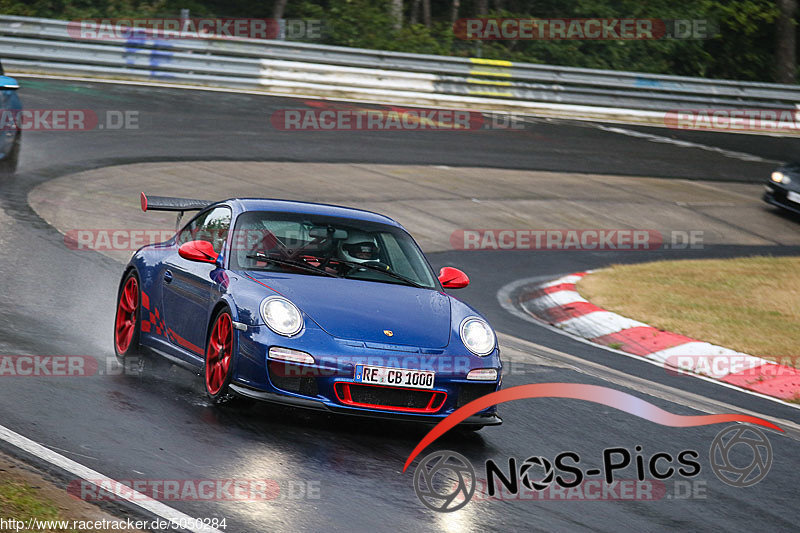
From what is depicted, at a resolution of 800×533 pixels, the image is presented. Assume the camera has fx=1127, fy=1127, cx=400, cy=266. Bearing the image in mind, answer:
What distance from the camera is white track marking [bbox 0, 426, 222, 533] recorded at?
4.71 m

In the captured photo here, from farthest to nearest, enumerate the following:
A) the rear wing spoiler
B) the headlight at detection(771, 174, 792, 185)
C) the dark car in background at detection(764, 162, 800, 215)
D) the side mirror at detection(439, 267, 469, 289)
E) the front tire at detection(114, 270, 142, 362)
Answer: the headlight at detection(771, 174, 792, 185) → the dark car in background at detection(764, 162, 800, 215) → the rear wing spoiler → the front tire at detection(114, 270, 142, 362) → the side mirror at detection(439, 267, 469, 289)

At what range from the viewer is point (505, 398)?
753cm

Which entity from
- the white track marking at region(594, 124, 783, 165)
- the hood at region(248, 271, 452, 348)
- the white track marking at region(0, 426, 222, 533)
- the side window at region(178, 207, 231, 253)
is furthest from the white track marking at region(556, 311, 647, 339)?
the white track marking at region(594, 124, 783, 165)

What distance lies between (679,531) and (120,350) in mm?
4370

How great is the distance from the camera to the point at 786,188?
1817 cm

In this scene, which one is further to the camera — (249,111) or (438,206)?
(249,111)

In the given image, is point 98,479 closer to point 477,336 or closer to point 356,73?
point 477,336

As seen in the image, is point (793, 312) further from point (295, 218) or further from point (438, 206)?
point (295, 218)

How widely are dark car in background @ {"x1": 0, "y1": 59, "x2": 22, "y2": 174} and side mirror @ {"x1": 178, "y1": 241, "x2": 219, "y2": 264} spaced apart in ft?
26.1

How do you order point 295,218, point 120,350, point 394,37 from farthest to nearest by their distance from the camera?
point 394,37 < point 120,350 < point 295,218

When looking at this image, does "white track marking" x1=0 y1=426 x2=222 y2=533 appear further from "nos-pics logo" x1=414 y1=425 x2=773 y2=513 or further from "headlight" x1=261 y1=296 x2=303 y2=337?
"headlight" x1=261 y1=296 x2=303 y2=337

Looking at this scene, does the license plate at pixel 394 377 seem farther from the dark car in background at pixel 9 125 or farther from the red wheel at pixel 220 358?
the dark car in background at pixel 9 125

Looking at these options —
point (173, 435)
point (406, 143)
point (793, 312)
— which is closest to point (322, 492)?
point (173, 435)

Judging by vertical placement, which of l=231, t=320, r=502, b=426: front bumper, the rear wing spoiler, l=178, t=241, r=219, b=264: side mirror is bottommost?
l=231, t=320, r=502, b=426: front bumper
